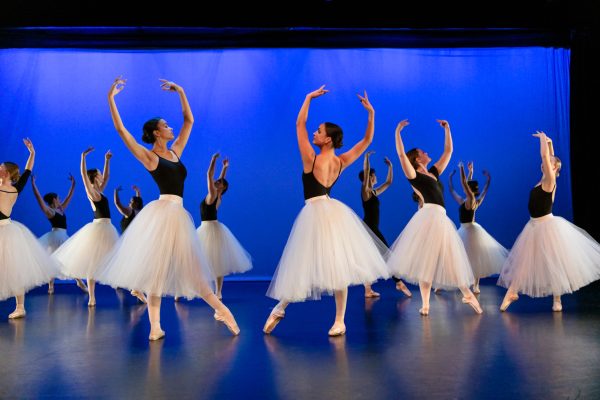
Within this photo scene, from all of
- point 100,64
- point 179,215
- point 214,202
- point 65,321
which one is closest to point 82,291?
point 214,202

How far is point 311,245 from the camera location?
374 centimetres

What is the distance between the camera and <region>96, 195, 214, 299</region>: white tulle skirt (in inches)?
143

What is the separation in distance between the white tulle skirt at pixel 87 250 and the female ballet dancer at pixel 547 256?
3491 mm

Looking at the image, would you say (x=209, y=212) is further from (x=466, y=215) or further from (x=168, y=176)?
(x=466, y=215)

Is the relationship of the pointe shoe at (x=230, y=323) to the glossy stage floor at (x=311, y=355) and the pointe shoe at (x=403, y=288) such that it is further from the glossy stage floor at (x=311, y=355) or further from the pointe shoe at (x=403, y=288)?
the pointe shoe at (x=403, y=288)

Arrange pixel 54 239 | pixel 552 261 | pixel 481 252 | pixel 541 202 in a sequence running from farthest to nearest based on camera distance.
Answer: pixel 54 239, pixel 481 252, pixel 541 202, pixel 552 261

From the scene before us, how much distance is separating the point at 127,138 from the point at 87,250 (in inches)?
97.1

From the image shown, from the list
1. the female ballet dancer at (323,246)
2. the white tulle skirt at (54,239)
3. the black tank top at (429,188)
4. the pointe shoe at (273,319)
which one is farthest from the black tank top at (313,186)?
the white tulle skirt at (54,239)

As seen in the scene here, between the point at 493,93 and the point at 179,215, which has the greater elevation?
the point at 493,93

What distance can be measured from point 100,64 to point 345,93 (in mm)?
3180

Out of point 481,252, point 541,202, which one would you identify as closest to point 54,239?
point 481,252

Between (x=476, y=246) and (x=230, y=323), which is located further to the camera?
(x=476, y=246)

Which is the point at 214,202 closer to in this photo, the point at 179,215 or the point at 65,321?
the point at 65,321

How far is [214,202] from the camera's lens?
6.23 m
